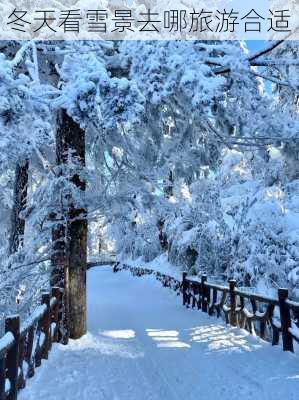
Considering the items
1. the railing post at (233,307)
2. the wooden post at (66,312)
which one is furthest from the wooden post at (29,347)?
the railing post at (233,307)

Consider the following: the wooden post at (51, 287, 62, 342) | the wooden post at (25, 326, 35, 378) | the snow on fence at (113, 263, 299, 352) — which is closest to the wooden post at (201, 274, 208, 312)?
the snow on fence at (113, 263, 299, 352)

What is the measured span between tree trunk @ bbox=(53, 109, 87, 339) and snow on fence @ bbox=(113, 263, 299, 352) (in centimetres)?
386

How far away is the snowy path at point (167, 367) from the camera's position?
22.9ft

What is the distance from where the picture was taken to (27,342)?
23.3 feet

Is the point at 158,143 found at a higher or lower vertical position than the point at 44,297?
higher

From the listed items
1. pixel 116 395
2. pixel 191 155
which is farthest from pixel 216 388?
pixel 191 155

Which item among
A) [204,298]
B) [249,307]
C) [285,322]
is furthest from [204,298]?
[285,322]

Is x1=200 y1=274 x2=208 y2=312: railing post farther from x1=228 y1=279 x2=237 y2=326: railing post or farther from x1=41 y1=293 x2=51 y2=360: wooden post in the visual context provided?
x1=41 y1=293 x2=51 y2=360: wooden post

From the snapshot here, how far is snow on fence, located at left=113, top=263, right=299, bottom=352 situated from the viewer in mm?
9258

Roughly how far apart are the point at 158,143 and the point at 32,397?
7.38 metres

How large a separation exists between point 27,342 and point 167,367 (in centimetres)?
272

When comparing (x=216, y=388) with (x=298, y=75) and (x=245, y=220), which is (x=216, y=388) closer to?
(x=298, y=75)

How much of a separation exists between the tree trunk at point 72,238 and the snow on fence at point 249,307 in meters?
3.86

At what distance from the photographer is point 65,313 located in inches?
421
